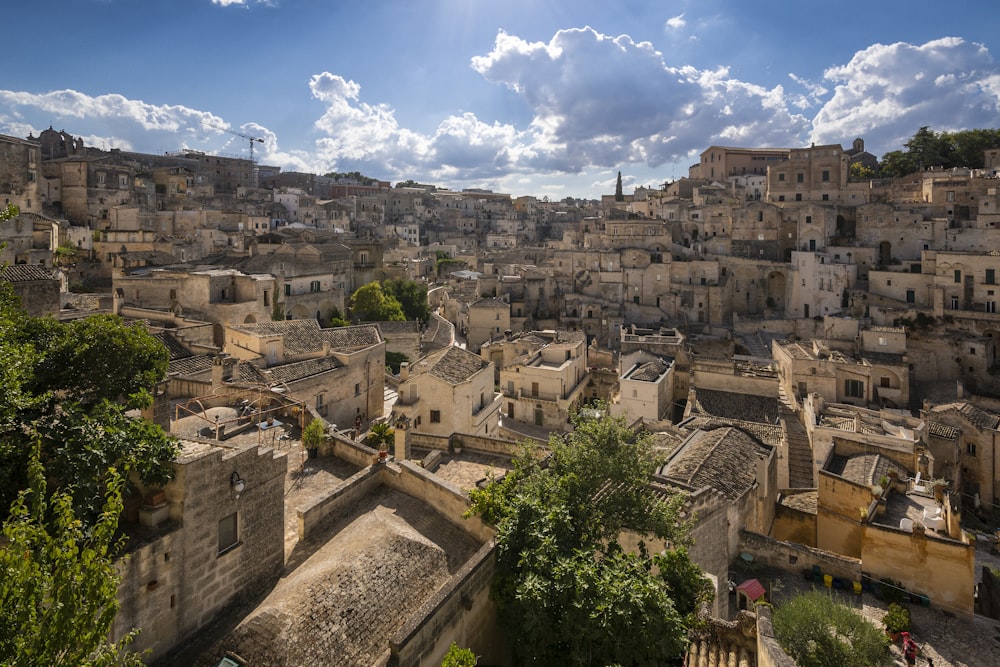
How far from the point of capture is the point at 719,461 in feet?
55.7

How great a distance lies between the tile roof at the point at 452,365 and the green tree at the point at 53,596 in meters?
18.5

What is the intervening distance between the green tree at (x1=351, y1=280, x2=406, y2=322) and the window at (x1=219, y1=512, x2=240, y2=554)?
34.7 metres

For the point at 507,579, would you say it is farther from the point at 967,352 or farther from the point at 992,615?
the point at 967,352

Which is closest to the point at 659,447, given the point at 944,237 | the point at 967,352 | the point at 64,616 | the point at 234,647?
the point at 234,647

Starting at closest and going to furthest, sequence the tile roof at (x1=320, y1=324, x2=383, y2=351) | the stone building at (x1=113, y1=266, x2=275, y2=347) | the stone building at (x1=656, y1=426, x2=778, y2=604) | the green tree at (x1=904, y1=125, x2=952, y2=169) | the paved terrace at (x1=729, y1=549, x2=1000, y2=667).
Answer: the paved terrace at (x1=729, y1=549, x2=1000, y2=667), the stone building at (x1=656, y1=426, x2=778, y2=604), the tile roof at (x1=320, y1=324, x2=383, y2=351), the stone building at (x1=113, y1=266, x2=275, y2=347), the green tree at (x1=904, y1=125, x2=952, y2=169)

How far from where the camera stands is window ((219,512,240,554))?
8500 millimetres

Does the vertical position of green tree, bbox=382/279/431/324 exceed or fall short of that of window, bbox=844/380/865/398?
it exceeds it

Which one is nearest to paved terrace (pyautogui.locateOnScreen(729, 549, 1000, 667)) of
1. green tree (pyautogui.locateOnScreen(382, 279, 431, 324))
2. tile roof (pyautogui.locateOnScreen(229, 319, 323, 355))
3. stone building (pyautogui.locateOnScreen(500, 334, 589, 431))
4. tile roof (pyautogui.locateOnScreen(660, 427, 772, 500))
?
tile roof (pyautogui.locateOnScreen(660, 427, 772, 500))

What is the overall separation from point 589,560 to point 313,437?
24.3 feet

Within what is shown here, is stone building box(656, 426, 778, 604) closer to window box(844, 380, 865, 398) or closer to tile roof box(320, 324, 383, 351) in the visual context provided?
tile roof box(320, 324, 383, 351)

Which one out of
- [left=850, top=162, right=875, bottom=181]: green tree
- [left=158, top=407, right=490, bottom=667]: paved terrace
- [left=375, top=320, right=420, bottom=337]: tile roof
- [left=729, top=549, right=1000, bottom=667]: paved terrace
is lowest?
[left=729, top=549, right=1000, bottom=667]: paved terrace

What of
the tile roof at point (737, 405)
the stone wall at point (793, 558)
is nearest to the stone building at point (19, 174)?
the tile roof at point (737, 405)

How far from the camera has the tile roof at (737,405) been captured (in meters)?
28.7

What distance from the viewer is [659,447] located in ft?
65.7
